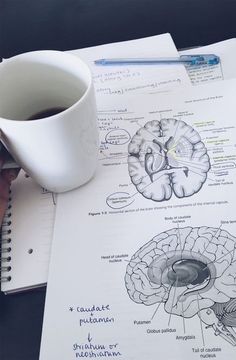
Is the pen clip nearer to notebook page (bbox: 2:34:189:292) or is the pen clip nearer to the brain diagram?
notebook page (bbox: 2:34:189:292)

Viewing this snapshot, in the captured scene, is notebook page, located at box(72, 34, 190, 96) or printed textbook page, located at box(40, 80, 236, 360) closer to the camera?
printed textbook page, located at box(40, 80, 236, 360)

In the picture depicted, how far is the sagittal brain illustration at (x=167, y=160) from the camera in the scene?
367mm

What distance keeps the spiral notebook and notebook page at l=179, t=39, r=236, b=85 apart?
204 millimetres

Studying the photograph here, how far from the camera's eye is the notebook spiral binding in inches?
13.5

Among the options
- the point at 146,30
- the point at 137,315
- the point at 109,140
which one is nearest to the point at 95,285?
the point at 137,315

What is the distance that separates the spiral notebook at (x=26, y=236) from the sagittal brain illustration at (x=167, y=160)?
0.28ft

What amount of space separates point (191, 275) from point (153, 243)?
39 millimetres

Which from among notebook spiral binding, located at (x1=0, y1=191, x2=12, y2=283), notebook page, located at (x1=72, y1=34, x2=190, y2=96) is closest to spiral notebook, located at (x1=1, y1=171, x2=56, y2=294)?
notebook spiral binding, located at (x1=0, y1=191, x2=12, y2=283)

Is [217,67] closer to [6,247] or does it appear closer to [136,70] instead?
[136,70]

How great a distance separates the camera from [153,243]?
0.34m

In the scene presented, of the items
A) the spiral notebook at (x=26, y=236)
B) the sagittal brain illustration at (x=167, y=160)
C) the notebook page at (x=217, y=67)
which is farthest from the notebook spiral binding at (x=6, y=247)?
the notebook page at (x=217, y=67)

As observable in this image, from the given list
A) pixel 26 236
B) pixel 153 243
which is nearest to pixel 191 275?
pixel 153 243

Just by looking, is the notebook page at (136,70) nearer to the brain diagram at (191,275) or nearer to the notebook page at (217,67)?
the notebook page at (217,67)

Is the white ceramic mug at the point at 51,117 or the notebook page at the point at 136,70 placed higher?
the notebook page at the point at 136,70
